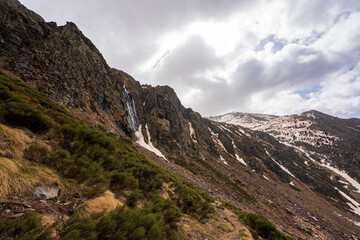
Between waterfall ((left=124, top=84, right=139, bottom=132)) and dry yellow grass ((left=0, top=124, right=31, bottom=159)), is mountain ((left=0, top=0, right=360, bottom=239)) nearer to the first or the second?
waterfall ((left=124, top=84, right=139, bottom=132))

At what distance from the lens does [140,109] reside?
6475 cm

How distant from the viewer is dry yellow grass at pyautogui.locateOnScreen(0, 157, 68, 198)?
2.66 metres

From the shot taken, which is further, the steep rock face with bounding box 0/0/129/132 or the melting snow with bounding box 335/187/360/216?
the melting snow with bounding box 335/187/360/216

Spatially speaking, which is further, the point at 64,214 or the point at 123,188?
the point at 123,188

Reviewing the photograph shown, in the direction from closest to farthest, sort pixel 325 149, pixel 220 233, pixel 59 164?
pixel 59 164 → pixel 220 233 → pixel 325 149

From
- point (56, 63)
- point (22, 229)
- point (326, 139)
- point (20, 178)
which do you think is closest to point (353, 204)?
point (326, 139)

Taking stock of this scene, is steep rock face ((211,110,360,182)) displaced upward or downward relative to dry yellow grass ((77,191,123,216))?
upward

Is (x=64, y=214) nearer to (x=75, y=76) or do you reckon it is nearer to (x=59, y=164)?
(x=59, y=164)

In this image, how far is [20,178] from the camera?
9.56ft

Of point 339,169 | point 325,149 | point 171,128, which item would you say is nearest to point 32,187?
point 171,128

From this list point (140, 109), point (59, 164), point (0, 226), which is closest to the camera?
point (0, 226)

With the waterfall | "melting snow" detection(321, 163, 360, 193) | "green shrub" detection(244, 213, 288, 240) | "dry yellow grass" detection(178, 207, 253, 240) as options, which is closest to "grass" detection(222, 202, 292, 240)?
"green shrub" detection(244, 213, 288, 240)

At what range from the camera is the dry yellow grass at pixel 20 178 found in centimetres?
266

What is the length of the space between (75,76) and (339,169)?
178m
